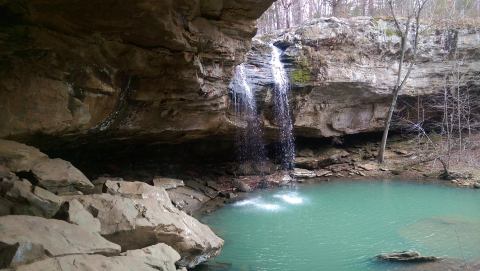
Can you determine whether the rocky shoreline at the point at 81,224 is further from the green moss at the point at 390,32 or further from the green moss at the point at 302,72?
the green moss at the point at 390,32

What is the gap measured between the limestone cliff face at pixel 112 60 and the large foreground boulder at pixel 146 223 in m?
2.23

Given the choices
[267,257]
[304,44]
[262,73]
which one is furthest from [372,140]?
[267,257]

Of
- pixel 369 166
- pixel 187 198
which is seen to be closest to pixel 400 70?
pixel 369 166

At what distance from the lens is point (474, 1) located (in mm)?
22609

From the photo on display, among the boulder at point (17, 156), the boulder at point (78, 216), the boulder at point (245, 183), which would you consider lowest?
the boulder at point (245, 183)

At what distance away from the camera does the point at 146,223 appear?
6.11m

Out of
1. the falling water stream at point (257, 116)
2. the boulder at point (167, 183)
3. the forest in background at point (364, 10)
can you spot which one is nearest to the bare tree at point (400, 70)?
the forest in background at point (364, 10)

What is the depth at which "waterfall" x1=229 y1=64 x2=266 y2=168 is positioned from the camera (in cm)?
1384

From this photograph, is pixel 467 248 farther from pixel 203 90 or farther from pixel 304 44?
pixel 304 44

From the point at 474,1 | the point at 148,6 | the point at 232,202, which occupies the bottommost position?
the point at 232,202

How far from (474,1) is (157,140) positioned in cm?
2043

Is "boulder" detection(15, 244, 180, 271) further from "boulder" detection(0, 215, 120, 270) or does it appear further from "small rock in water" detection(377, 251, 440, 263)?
"small rock in water" detection(377, 251, 440, 263)

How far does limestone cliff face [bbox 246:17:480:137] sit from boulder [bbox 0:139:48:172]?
9.08 meters

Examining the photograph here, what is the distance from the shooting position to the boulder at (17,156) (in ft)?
21.5
